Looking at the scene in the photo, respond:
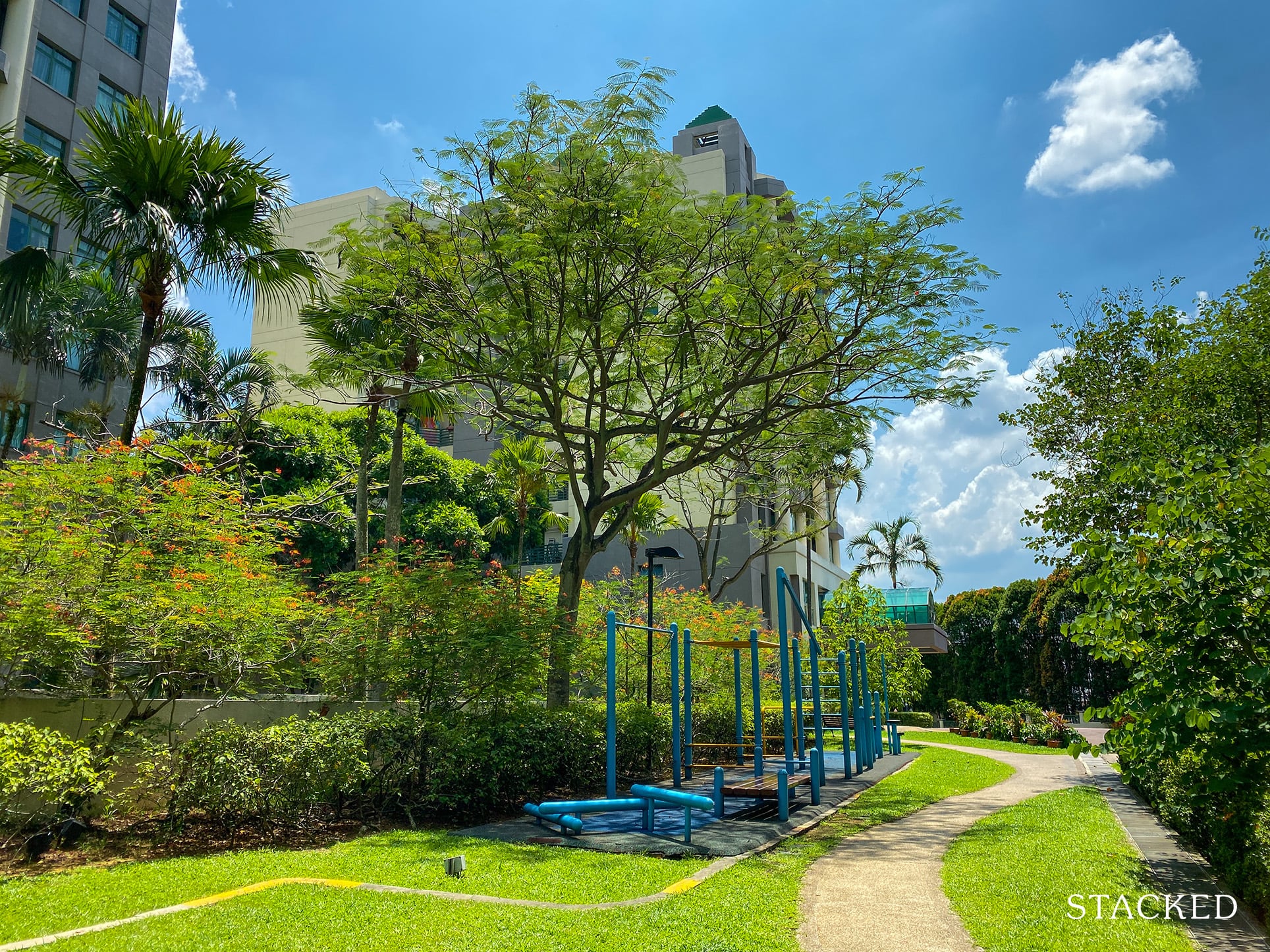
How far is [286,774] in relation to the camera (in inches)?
380

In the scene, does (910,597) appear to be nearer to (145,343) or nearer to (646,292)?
(646,292)

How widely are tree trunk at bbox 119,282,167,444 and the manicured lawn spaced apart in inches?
955

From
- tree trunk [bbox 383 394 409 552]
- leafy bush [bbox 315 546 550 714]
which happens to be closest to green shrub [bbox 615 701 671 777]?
leafy bush [bbox 315 546 550 714]

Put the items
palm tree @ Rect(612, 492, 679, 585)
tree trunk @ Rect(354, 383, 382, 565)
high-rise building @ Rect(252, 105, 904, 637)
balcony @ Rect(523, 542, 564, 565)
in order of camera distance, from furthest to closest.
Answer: balcony @ Rect(523, 542, 564, 565) → high-rise building @ Rect(252, 105, 904, 637) → palm tree @ Rect(612, 492, 679, 585) → tree trunk @ Rect(354, 383, 382, 565)

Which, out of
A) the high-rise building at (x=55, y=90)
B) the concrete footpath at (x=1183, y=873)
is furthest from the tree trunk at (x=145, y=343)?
the high-rise building at (x=55, y=90)

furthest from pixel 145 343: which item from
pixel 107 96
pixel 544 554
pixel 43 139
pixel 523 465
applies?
pixel 544 554

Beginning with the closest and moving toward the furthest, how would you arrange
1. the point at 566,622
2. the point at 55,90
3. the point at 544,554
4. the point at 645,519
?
the point at 566,622 → the point at 55,90 → the point at 645,519 → the point at 544,554

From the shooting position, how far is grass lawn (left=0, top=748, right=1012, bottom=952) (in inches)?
223

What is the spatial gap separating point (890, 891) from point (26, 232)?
27.5m

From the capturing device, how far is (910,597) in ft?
129

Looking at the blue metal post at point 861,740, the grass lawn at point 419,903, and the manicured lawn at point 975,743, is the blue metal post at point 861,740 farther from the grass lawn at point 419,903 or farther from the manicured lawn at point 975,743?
the manicured lawn at point 975,743

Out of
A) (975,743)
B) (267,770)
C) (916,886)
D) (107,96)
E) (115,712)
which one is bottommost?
(975,743)

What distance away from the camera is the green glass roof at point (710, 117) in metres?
43.4

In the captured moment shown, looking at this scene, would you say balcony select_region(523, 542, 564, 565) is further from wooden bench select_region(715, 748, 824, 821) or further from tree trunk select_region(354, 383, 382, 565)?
wooden bench select_region(715, 748, 824, 821)
